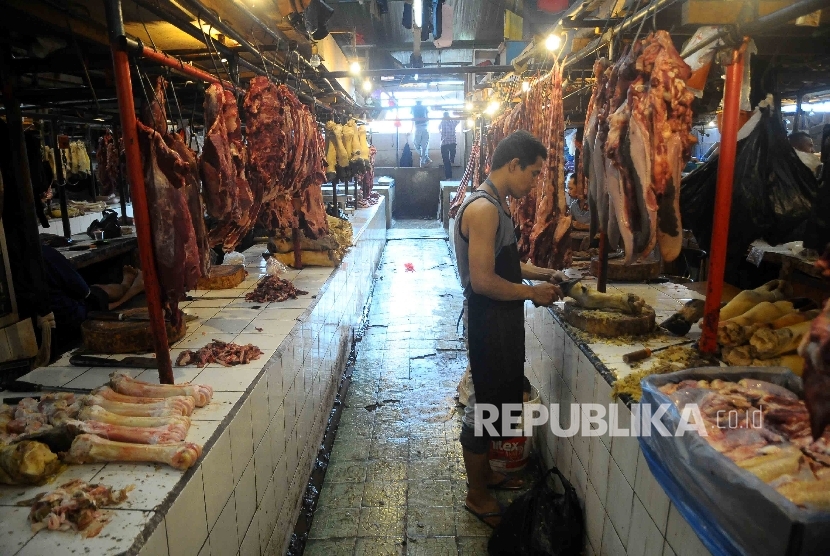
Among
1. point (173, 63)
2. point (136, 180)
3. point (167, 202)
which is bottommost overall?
point (167, 202)

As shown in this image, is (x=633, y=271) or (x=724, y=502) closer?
(x=724, y=502)

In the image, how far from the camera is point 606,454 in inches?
109

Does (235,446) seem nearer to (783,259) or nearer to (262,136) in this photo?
(262,136)

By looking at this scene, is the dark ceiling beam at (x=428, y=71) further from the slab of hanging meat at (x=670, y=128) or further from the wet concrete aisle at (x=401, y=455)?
the wet concrete aisle at (x=401, y=455)

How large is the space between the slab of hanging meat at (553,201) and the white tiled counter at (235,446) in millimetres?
1954

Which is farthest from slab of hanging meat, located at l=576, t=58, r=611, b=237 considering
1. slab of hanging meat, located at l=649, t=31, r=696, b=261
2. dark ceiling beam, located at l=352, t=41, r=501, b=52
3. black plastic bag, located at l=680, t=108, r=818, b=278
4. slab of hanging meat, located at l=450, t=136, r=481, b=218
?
dark ceiling beam, located at l=352, t=41, r=501, b=52

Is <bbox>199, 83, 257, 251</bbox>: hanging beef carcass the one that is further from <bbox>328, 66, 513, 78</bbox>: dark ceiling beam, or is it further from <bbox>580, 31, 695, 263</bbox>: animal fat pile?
<bbox>580, 31, 695, 263</bbox>: animal fat pile

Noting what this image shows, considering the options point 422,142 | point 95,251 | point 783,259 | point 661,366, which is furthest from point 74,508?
point 422,142

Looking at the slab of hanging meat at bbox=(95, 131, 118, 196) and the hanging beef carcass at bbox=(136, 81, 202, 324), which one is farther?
the slab of hanging meat at bbox=(95, 131, 118, 196)

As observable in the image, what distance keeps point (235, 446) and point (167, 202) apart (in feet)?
4.02

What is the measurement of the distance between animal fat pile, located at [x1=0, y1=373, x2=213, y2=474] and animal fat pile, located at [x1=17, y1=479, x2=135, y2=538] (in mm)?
193

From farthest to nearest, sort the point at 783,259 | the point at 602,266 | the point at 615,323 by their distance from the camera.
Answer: the point at 783,259, the point at 602,266, the point at 615,323

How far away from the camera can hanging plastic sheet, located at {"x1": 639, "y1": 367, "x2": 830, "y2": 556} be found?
1.25 metres

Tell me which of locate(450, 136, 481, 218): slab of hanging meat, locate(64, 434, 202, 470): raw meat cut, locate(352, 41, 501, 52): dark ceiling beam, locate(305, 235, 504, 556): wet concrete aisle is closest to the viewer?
locate(64, 434, 202, 470): raw meat cut
